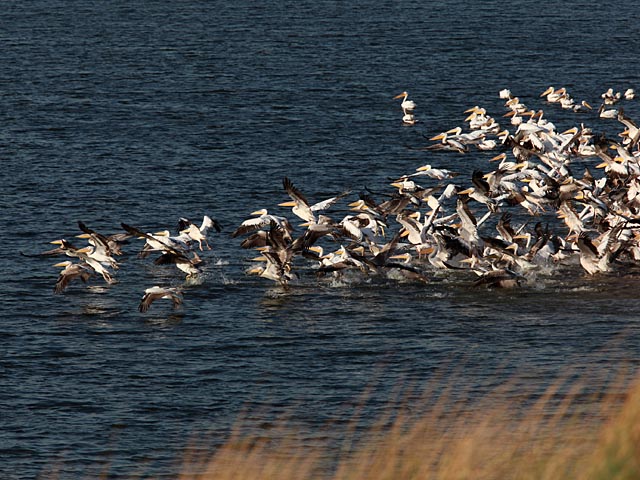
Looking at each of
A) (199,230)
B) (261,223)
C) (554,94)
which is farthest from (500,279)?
(554,94)

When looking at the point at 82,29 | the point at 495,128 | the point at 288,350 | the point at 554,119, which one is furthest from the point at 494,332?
the point at 82,29

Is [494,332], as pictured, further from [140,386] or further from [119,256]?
[119,256]

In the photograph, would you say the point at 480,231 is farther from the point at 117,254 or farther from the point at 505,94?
the point at 505,94

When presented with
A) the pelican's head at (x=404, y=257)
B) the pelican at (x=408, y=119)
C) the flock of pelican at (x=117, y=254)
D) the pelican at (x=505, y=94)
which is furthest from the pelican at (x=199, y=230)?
the pelican at (x=505, y=94)

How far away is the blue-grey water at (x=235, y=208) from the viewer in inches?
1037

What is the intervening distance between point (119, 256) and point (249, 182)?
34.5 ft

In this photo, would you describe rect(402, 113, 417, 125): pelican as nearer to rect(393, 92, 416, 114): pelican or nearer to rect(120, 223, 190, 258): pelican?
rect(393, 92, 416, 114): pelican

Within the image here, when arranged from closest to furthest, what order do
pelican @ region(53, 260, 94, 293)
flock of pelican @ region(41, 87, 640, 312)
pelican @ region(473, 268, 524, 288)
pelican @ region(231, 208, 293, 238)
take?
1. pelican @ region(473, 268, 524, 288)
2. pelican @ region(53, 260, 94, 293)
3. flock of pelican @ region(41, 87, 640, 312)
4. pelican @ region(231, 208, 293, 238)

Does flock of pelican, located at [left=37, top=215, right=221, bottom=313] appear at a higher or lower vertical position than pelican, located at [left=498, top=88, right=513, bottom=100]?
higher

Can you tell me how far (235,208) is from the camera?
43.3m

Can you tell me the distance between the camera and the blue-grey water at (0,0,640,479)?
26.3m

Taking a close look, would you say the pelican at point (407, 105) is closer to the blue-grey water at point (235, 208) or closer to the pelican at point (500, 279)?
the blue-grey water at point (235, 208)

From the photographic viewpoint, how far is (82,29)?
292ft

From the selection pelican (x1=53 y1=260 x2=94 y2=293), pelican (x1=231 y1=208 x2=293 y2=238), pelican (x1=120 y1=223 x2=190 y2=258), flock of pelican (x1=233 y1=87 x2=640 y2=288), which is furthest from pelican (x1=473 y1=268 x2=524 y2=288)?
pelican (x1=53 y1=260 x2=94 y2=293)
